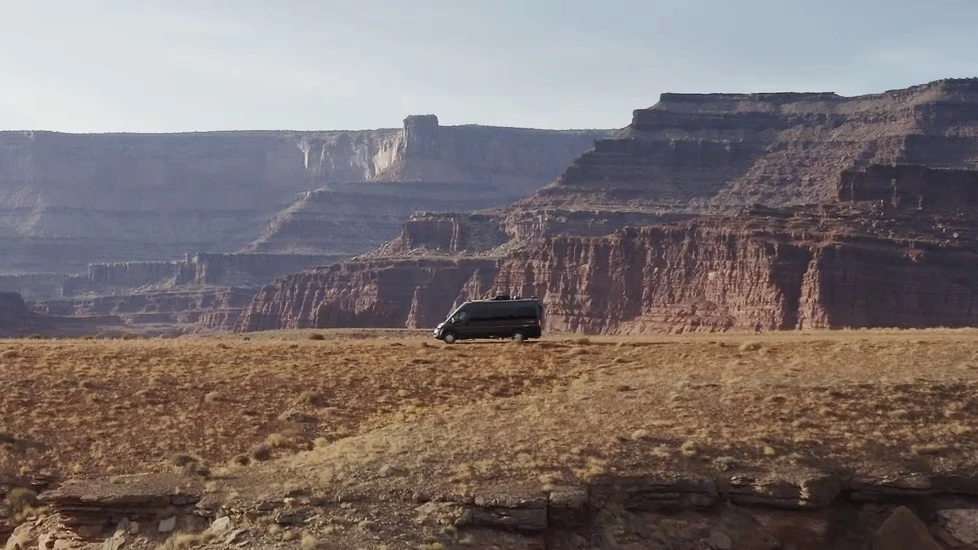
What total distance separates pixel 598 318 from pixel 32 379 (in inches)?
3847

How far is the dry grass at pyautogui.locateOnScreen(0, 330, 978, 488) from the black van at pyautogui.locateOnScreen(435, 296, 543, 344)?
327 centimetres

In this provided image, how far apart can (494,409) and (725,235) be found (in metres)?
91.7

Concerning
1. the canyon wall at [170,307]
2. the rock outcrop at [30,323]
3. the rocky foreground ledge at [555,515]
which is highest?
the rocky foreground ledge at [555,515]

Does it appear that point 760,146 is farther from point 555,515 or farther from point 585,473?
point 555,515

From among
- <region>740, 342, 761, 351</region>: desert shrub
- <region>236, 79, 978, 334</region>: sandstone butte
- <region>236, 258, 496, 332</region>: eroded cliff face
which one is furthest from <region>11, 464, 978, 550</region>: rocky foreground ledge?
<region>236, 258, 496, 332</region>: eroded cliff face

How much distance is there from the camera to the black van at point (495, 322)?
132ft

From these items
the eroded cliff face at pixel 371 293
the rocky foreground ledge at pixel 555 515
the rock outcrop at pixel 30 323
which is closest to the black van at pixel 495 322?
the rocky foreground ledge at pixel 555 515

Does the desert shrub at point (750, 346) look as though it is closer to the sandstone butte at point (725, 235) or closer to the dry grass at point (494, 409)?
the dry grass at point (494, 409)

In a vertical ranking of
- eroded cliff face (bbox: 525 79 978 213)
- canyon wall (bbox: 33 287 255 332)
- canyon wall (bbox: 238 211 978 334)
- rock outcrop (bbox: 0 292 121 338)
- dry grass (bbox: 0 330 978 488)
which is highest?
eroded cliff face (bbox: 525 79 978 213)

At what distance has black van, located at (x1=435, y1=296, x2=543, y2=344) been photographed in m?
40.1

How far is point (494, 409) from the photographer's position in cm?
2952

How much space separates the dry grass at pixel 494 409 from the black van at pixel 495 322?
3.27 m

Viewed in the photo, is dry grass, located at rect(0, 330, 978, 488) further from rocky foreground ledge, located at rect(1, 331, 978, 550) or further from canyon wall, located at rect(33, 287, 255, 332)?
canyon wall, located at rect(33, 287, 255, 332)

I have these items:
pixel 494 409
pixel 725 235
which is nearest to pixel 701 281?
pixel 725 235
